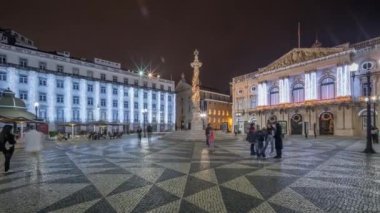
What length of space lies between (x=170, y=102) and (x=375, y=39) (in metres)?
57.7

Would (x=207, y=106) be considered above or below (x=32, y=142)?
above

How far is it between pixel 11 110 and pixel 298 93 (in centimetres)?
5065

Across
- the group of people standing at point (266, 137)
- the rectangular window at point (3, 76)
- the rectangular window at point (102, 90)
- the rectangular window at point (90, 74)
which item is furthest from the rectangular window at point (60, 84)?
the group of people standing at point (266, 137)

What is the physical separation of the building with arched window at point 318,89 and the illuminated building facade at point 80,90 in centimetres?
2968

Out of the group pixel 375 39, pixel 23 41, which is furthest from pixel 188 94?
pixel 375 39

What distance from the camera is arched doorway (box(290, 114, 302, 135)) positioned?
178 ft

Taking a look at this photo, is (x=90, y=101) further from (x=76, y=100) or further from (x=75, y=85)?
(x=75, y=85)

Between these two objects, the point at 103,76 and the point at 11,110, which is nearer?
the point at 11,110

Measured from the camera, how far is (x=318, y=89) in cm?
5112

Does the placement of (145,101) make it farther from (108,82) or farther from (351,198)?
(351,198)

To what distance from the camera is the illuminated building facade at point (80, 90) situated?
2093 inches

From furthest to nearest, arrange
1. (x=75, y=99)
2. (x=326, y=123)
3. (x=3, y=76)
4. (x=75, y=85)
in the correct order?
(x=75, y=85)
(x=75, y=99)
(x=3, y=76)
(x=326, y=123)

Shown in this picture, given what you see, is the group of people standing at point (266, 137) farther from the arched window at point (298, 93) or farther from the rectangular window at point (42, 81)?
the rectangular window at point (42, 81)

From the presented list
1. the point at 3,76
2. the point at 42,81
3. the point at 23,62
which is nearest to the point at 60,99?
the point at 42,81
